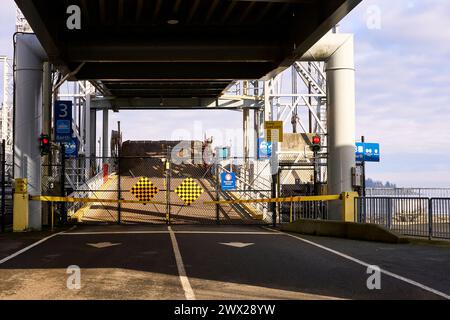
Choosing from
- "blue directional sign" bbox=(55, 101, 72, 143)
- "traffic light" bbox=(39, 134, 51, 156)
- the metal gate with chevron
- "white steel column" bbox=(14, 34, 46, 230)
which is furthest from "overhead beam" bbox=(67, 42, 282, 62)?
the metal gate with chevron

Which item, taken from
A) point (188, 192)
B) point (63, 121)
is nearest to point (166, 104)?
point (188, 192)

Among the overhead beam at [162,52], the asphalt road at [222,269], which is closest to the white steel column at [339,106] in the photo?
the overhead beam at [162,52]

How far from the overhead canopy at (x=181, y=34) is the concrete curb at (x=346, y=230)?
5591mm

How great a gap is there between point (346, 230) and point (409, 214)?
2.11 metres

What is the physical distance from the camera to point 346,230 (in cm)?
1670

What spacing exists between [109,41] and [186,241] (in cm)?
752

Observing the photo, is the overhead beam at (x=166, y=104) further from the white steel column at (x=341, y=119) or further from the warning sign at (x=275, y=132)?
the white steel column at (x=341, y=119)

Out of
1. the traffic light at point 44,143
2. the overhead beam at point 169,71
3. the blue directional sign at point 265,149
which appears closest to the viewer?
the traffic light at point 44,143

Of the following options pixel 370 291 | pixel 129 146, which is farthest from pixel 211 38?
pixel 129 146

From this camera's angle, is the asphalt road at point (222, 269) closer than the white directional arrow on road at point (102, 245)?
Yes

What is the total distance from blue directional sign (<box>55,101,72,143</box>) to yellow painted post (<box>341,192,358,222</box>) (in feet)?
35.8

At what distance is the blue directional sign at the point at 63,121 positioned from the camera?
2153 cm

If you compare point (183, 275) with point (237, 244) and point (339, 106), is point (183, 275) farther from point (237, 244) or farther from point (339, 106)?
point (339, 106)
